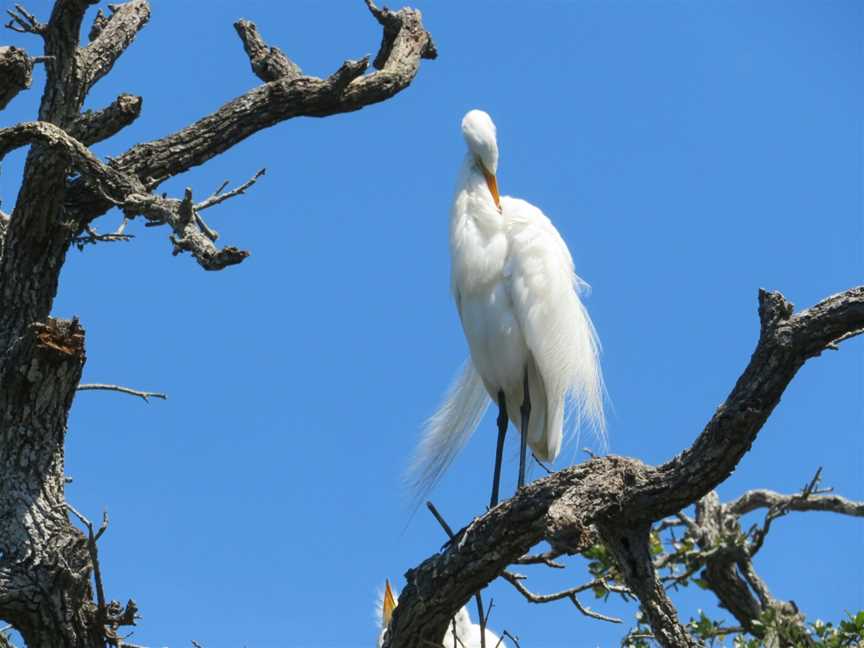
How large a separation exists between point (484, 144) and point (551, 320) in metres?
0.87

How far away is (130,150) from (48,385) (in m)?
0.94

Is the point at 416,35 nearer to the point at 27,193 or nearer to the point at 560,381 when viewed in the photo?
the point at 560,381

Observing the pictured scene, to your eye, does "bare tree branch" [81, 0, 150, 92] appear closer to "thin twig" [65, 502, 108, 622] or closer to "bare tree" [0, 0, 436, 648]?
"bare tree" [0, 0, 436, 648]

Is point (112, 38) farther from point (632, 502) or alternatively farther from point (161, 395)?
point (632, 502)

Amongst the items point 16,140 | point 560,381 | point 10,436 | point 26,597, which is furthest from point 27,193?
point 560,381

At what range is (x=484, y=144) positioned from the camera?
17.6 feet

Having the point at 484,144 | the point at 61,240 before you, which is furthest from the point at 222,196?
the point at 484,144

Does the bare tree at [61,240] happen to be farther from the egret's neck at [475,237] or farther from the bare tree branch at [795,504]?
the bare tree branch at [795,504]

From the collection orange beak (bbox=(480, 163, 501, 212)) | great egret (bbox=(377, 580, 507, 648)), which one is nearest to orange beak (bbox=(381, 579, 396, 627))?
great egret (bbox=(377, 580, 507, 648))

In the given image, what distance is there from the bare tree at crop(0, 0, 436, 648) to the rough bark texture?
90 cm

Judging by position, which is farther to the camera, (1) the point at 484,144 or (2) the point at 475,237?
(1) the point at 484,144

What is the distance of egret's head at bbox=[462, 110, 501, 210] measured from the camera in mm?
5383

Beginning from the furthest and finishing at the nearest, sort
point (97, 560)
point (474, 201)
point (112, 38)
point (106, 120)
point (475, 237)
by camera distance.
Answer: point (474, 201) < point (475, 237) < point (112, 38) < point (106, 120) < point (97, 560)

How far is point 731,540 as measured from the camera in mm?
4727
